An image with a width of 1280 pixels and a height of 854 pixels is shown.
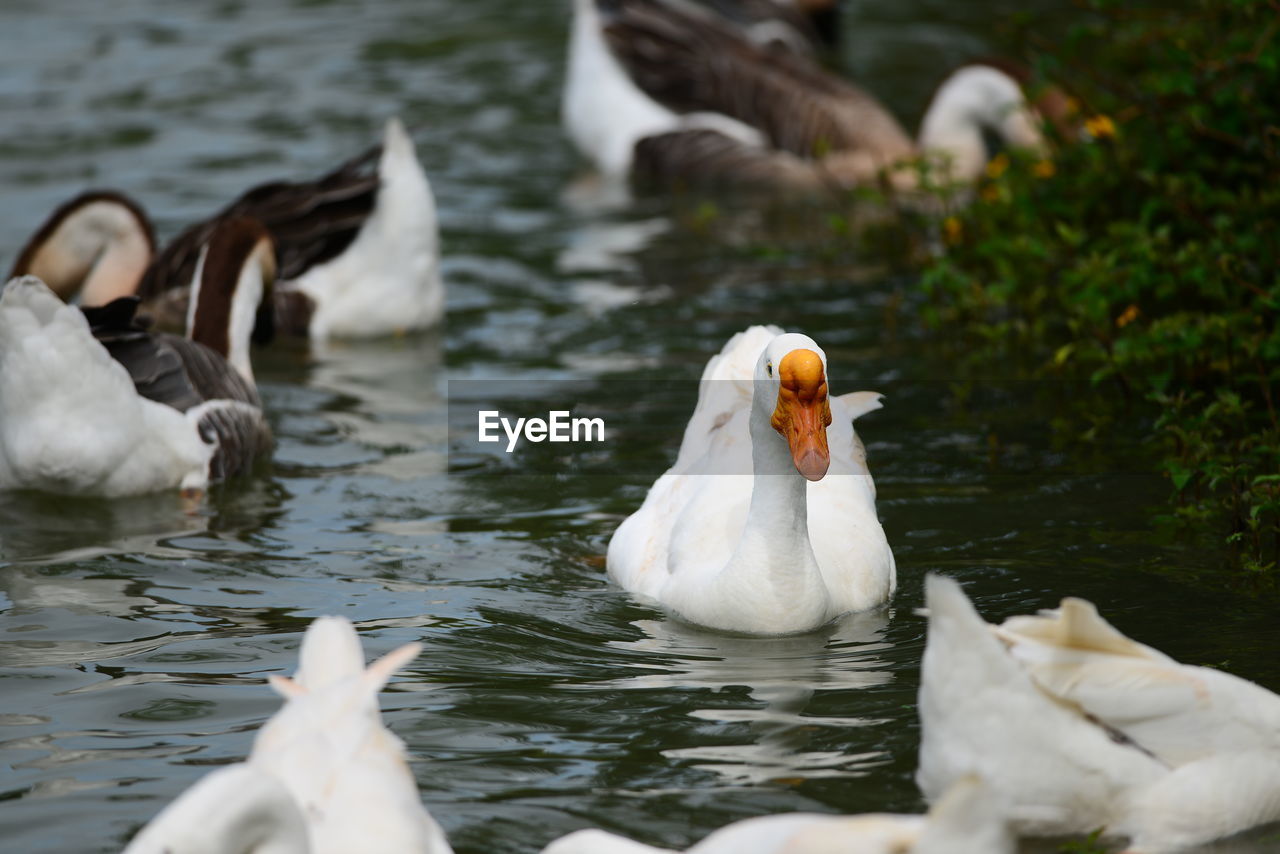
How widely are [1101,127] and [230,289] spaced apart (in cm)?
480

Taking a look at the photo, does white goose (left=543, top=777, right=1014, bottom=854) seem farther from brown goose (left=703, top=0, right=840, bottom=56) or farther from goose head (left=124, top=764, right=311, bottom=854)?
brown goose (left=703, top=0, right=840, bottom=56)

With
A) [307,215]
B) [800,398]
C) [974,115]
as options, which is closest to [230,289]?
[307,215]

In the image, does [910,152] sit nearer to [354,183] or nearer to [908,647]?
[354,183]

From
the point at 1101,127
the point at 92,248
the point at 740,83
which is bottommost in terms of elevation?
the point at 92,248

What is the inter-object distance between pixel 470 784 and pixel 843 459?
247cm

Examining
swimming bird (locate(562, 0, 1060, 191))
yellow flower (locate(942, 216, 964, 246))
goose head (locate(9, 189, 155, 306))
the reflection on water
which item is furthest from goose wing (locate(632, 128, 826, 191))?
the reflection on water

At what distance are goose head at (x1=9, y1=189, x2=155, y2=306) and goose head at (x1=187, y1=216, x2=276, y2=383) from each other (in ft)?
4.09

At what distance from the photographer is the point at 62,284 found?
1059cm

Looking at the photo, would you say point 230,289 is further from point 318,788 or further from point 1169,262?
point 318,788

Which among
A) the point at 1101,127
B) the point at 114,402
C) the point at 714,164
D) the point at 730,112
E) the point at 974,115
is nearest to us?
the point at 114,402

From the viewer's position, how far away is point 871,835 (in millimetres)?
3750

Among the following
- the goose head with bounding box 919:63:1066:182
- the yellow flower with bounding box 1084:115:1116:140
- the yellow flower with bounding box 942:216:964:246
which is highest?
the goose head with bounding box 919:63:1066:182

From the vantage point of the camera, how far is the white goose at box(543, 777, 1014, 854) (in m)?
3.58

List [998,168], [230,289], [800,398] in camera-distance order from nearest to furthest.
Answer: [800,398] → [230,289] → [998,168]
